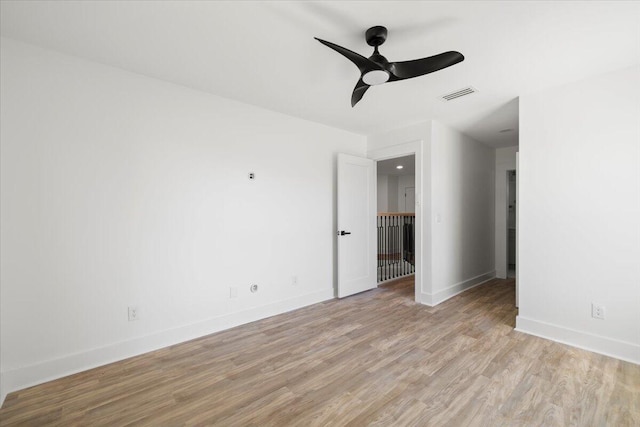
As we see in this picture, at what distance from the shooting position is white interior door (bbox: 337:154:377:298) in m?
4.09

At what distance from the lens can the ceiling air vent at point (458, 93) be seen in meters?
2.85

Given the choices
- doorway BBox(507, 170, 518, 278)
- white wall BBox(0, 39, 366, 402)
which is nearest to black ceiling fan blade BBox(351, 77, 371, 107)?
white wall BBox(0, 39, 366, 402)

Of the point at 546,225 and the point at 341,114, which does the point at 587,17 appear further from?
the point at 341,114

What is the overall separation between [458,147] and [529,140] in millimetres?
1410

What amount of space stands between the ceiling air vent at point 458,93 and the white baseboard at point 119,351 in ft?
9.79

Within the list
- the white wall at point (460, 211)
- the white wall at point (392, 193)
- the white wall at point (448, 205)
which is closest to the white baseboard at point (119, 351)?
the white wall at point (448, 205)

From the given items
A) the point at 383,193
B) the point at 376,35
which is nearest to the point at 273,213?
the point at 376,35

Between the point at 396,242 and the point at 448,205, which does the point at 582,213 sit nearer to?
the point at 448,205

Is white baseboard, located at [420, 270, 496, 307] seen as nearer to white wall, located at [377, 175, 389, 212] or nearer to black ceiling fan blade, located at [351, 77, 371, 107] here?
black ceiling fan blade, located at [351, 77, 371, 107]

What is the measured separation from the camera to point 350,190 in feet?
13.8

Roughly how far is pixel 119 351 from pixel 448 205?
415 cm

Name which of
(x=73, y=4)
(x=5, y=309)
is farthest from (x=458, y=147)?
(x=5, y=309)

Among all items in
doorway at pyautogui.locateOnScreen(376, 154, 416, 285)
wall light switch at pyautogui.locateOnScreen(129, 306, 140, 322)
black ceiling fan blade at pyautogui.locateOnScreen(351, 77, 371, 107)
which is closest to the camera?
black ceiling fan blade at pyautogui.locateOnScreen(351, 77, 371, 107)

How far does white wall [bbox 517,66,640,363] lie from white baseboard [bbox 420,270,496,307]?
3.23ft
